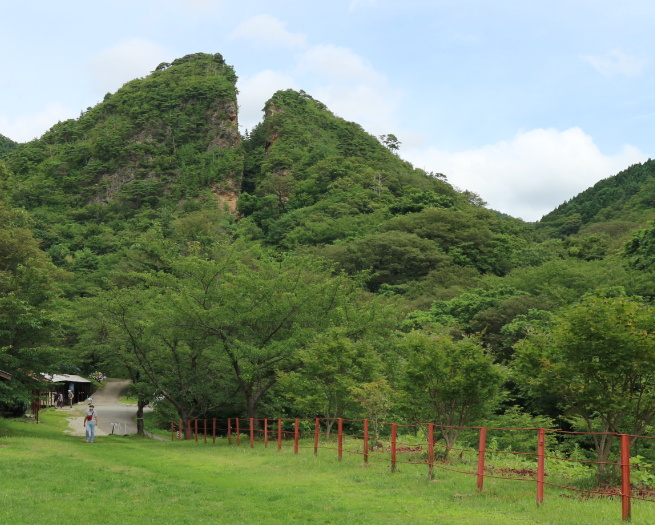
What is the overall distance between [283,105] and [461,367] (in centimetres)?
10063

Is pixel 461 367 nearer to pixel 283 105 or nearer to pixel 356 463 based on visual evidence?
pixel 356 463

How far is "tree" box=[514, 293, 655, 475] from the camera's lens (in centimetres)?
1019

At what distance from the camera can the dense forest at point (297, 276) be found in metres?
13.1

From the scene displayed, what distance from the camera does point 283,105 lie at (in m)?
108

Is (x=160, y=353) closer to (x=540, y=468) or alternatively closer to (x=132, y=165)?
(x=540, y=468)

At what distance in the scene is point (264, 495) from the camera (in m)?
9.84

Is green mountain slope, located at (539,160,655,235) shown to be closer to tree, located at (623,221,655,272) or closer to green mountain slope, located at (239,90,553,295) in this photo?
green mountain slope, located at (239,90,553,295)

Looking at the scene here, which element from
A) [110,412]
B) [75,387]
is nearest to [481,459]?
[110,412]

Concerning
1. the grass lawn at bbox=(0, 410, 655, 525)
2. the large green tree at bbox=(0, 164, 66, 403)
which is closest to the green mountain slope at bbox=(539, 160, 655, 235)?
the large green tree at bbox=(0, 164, 66, 403)

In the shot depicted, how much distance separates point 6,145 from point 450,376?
430 ft

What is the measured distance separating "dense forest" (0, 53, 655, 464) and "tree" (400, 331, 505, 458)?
0.18 feet

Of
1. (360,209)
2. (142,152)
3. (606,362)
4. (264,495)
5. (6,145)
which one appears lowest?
(264,495)

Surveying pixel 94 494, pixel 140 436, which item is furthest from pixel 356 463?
pixel 140 436

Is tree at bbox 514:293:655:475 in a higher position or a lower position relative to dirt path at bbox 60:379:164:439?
higher
